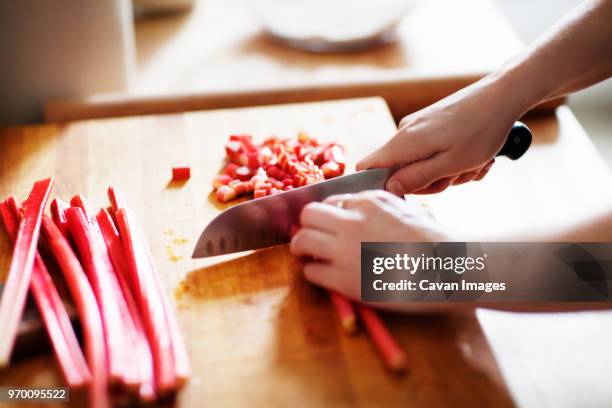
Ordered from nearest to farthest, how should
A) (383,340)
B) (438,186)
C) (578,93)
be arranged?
(383,340)
(438,186)
(578,93)

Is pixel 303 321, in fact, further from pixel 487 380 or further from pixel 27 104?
pixel 27 104

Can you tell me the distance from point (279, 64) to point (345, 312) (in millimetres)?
1060

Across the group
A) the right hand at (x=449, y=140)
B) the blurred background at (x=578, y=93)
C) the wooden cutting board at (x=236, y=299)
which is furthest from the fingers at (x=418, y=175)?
the blurred background at (x=578, y=93)

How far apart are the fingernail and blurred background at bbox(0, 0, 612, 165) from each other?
1.61 feet

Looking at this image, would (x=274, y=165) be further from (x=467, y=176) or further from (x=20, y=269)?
(x=20, y=269)

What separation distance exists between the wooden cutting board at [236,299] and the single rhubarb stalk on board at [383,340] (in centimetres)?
2

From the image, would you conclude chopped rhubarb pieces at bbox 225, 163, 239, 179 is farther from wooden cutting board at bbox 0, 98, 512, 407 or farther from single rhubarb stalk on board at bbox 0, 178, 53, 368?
single rhubarb stalk on board at bbox 0, 178, 53, 368

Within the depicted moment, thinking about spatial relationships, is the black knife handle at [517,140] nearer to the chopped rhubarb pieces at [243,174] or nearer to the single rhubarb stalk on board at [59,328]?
the chopped rhubarb pieces at [243,174]

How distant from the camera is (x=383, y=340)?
0.93 metres

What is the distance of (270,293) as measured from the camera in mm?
1053

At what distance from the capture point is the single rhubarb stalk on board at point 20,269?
0.91 meters

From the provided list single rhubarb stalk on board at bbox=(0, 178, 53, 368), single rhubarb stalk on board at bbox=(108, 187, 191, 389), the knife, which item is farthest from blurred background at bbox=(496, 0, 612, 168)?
single rhubarb stalk on board at bbox=(0, 178, 53, 368)

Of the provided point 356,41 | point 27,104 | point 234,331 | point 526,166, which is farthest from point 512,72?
point 27,104

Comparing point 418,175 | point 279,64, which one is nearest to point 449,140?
point 418,175
